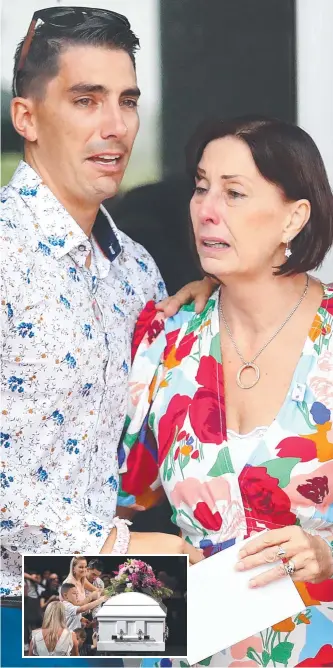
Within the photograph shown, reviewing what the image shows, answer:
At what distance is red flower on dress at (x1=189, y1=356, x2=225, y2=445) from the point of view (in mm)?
1993

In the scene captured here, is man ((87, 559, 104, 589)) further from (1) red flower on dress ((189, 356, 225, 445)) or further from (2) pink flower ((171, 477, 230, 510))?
(1) red flower on dress ((189, 356, 225, 445))

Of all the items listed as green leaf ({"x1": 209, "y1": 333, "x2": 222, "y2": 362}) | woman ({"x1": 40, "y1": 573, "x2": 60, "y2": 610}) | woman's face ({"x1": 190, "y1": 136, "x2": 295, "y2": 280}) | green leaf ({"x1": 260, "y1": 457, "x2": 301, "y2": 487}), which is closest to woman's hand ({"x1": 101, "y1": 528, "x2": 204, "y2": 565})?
woman ({"x1": 40, "y1": 573, "x2": 60, "y2": 610})

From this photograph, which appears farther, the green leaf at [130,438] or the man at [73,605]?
the green leaf at [130,438]

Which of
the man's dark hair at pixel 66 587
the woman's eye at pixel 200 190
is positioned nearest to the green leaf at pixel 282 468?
the man's dark hair at pixel 66 587

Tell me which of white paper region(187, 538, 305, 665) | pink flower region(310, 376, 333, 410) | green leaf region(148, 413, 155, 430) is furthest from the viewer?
green leaf region(148, 413, 155, 430)

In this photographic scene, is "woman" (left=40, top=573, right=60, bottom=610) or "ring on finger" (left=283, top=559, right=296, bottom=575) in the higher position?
"ring on finger" (left=283, top=559, right=296, bottom=575)

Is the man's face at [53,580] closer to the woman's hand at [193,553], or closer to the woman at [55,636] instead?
the woman at [55,636]

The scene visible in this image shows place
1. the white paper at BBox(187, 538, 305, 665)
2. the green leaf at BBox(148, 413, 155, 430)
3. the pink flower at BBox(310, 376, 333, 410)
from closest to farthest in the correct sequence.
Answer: the white paper at BBox(187, 538, 305, 665) < the pink flower at BBox(310, 376, 333, 410) < the green leaf at BBox(148, 413, 155, 430)

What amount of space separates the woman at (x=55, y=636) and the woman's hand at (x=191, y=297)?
2.06 feet

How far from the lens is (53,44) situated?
6.37ft

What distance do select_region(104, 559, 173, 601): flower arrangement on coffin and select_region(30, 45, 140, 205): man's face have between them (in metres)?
0.71

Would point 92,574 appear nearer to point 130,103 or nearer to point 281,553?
point 281,553

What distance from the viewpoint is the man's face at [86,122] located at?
1934 millimetres

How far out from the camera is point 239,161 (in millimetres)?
1943
